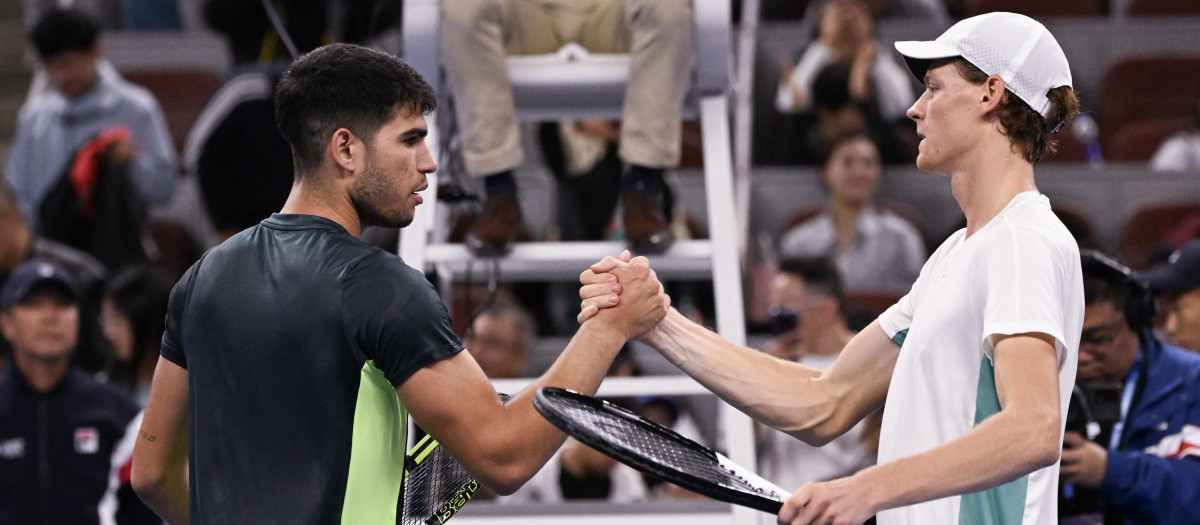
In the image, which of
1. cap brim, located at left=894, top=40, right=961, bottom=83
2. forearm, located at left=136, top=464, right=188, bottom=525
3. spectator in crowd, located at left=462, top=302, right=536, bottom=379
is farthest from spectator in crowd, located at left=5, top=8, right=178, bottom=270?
cap brim, located at left=894, top=40, right=961, bottom=83

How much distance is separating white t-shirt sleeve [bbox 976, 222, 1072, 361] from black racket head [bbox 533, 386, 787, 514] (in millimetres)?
421

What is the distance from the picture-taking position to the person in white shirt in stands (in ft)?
6.51

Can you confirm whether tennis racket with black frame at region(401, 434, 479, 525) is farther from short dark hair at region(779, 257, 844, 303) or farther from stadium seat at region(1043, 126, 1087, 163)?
stadium seat at region(1043, 126, 1087, 163)

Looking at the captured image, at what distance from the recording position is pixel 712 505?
3.37 meters

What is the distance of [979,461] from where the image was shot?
1967 mm

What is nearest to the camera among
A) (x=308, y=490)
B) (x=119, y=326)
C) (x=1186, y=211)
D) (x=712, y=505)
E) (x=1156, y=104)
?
(x=308, y=490)

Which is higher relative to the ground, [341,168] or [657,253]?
[341,168]

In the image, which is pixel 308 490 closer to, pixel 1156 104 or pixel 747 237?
pixel 747 237

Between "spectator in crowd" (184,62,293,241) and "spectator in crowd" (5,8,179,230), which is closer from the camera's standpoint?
"spectator in crowd" (184,62,293,241)

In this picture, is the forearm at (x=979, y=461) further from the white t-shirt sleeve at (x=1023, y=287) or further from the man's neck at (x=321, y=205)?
the man's neck at (x=321, y=205)

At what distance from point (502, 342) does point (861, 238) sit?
193 cm

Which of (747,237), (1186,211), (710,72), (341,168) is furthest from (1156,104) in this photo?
(341,168)

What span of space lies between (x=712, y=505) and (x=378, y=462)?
4.62ft

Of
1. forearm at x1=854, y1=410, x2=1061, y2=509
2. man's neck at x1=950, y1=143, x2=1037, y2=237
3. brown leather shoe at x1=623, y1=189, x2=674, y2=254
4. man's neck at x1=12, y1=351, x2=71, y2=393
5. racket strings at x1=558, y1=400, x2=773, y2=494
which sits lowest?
man's neck at x1=12, y1=351, x2=71, y2=393
